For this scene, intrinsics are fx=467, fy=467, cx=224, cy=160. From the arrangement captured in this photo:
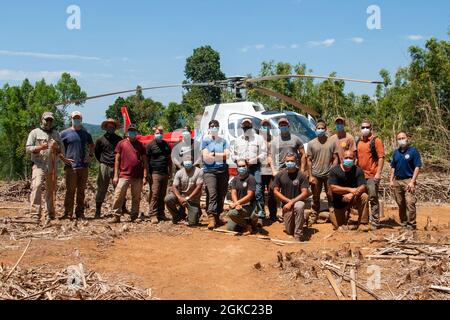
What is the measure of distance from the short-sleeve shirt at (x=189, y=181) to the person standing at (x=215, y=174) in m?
0.15

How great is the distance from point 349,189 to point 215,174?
248cm

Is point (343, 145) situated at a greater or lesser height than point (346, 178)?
greater

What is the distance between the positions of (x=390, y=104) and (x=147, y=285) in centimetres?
2178

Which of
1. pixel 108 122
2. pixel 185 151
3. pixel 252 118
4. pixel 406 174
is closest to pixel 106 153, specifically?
pixel 108 122

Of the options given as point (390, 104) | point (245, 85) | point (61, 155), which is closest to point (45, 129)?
point (61, 155)

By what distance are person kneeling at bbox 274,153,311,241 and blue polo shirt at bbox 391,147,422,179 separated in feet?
5.61

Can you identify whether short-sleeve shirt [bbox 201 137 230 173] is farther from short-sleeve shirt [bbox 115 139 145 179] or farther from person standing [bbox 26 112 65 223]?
person standing [bbox 26 112 65 223]

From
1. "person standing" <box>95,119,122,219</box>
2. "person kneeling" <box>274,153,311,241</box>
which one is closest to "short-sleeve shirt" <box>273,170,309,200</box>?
"person kneeling" <box>274,153,311,241</box>

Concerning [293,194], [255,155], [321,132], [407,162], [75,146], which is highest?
[321,132]

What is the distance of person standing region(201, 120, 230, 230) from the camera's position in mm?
8820

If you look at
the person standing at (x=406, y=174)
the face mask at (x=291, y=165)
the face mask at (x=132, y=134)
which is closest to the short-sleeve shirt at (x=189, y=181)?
the face mask at (x=132, y=134)

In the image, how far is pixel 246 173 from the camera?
841 cm

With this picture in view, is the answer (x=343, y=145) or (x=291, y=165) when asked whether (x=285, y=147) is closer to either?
(x=291, y=165)
